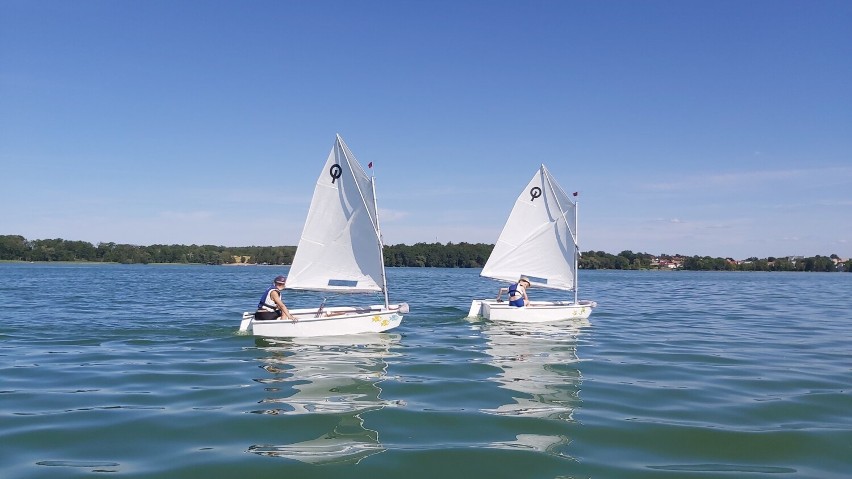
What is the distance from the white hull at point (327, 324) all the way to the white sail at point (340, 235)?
53.3 inches

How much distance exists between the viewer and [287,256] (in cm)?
15688

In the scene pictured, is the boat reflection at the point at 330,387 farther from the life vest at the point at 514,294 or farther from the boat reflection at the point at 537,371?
the life vest at the point at 514,294

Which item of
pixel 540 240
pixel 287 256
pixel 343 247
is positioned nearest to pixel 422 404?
pixel 343 247

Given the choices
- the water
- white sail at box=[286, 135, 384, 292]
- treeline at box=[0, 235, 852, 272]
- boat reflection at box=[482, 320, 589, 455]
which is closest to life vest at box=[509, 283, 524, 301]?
boat reflection at box=[482, 320, 589, 455]

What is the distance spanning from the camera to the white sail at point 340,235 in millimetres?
22484

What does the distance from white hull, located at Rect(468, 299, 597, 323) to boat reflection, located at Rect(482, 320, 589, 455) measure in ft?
1.50

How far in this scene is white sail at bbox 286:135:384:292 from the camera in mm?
22484

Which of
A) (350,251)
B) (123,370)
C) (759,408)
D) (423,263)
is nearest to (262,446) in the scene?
(123,370)

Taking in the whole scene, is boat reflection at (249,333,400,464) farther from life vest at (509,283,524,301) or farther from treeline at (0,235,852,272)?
treeline at (0,235,852,272)

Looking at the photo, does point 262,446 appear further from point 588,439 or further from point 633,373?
point 633,373

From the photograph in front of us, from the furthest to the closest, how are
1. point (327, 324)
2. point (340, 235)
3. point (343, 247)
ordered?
point (343, 247), point (340, 235), point (327, 324)

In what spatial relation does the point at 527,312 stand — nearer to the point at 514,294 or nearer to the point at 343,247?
the point at 514,294

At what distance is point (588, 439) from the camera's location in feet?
32.4

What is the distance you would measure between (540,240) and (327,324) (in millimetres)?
12684
